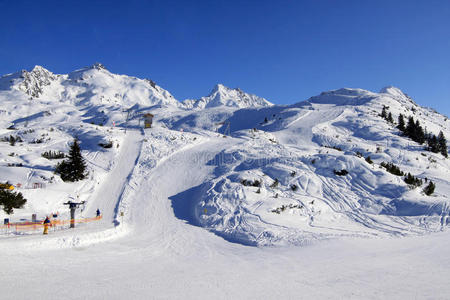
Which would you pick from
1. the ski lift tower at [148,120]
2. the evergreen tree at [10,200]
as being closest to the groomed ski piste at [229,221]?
the evergreen tree at [10,200]

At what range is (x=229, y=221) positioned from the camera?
15.4 meters

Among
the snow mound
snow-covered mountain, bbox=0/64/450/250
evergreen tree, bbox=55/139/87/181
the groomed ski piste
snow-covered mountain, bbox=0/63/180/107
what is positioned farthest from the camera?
snow-covered mountain, bbox=0/63/180/107

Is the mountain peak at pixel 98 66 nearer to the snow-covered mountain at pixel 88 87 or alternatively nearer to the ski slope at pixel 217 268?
the snow-covered mountain at pixel 88 87

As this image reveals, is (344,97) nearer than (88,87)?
Yes

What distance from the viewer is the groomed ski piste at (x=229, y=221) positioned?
24.1 feet

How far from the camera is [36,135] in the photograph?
119 ft

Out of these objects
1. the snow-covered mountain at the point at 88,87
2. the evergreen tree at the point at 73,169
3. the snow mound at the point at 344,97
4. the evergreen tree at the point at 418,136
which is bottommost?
the evergreen tree at the point at 73,169

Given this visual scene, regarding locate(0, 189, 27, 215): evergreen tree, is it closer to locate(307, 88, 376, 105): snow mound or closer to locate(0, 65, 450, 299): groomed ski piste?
locate(0, 65, 450, 299): groomed ski piste

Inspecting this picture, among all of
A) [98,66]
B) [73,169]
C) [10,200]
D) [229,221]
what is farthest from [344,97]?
[98,66]

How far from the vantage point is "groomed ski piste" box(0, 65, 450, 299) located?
733 cm

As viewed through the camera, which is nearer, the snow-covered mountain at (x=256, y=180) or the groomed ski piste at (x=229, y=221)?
the groomed ski piste at (x=229, y=221)

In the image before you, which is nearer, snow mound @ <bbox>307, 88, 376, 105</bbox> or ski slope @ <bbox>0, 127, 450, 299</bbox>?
ski slope @ <bbox>0, 127, 450, 299</bbox>

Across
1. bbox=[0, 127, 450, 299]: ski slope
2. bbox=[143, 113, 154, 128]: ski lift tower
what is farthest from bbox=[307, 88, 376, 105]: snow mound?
bbox=[0, 127, 450, 299]: ski slope

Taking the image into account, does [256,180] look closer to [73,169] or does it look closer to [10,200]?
[10,200]
